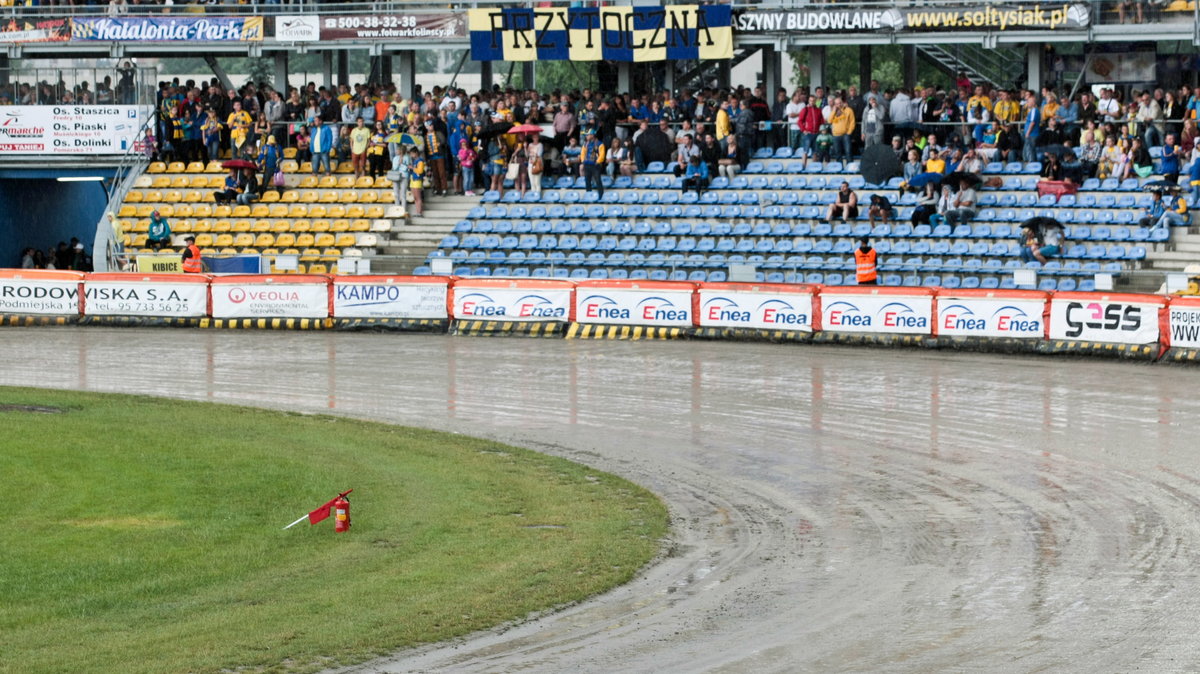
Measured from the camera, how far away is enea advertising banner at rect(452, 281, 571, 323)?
32375 mm

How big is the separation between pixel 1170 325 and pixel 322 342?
14.9 m

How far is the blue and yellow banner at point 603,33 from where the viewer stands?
39938 millimetres

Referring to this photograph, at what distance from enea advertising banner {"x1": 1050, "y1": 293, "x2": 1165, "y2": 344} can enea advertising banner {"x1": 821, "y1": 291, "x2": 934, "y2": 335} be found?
224 cm

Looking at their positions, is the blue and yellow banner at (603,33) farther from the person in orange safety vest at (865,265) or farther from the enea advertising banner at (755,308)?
the enea advertising banner at (755,308)

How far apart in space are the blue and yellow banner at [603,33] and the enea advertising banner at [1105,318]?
44.1 ft

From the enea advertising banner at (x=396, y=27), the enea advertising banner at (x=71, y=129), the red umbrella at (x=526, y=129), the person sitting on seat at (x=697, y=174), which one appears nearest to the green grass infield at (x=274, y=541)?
the person sitting on seat at (x=697, y=174)

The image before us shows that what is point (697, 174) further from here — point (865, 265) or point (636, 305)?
point (865, 265)

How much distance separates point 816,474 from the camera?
758 inches

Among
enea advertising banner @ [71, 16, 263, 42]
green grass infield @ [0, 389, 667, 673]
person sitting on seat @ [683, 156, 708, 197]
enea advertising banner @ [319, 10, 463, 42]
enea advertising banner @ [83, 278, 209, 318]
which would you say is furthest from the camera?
enea advertising banner @ [71, 16, 263, 42]

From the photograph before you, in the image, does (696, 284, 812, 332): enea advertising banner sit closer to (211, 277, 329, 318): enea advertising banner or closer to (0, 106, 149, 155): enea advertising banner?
(211, 277, 329, 318): enea advertising banner

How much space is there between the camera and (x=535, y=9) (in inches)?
1612

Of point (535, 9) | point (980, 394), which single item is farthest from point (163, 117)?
point (980, 394)

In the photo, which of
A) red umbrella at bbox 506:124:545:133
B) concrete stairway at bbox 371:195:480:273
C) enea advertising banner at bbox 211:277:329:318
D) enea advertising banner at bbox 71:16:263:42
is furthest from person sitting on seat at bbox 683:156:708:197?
enea advertising banner at bbox 71:16:263:42

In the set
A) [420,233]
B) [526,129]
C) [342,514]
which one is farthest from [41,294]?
[342,514]
